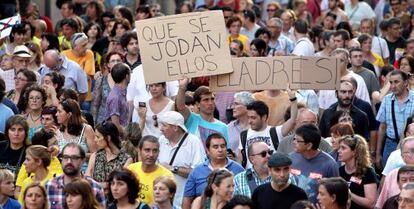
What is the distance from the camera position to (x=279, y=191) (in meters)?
16.7

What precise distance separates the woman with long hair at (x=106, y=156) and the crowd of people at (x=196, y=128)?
14 mm

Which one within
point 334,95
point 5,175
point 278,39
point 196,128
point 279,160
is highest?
point 278,39

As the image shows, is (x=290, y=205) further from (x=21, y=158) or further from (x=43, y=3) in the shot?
(x=43, y=3)

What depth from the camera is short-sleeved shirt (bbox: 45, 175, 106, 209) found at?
1691cm

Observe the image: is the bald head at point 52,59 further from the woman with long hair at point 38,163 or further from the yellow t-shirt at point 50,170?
the woman with long hair at point 38,163

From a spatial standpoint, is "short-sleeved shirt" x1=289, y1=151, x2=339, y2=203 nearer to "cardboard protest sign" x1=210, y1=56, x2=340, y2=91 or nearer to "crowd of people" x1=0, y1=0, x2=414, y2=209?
"crowd of people" x1=0, y1=0, x2=414, y2=209

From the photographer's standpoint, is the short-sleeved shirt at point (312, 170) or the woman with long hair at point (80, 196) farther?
the short-sleeved shirt at point (312, 170)

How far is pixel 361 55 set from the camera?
23.3 m

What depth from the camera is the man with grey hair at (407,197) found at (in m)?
15.7

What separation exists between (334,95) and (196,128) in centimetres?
298

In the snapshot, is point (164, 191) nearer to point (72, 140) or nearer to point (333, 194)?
point (333, 194)

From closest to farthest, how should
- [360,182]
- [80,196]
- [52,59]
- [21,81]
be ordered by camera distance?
[80,196] < [360,182] < [21,81] < [52,59]

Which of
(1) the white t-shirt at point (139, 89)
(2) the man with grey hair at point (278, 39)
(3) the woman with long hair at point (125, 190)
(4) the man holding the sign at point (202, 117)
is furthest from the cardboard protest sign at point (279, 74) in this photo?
(2) the man with grey hair at point (278, 39)

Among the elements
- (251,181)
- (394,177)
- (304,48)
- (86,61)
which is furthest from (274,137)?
(304,48)
